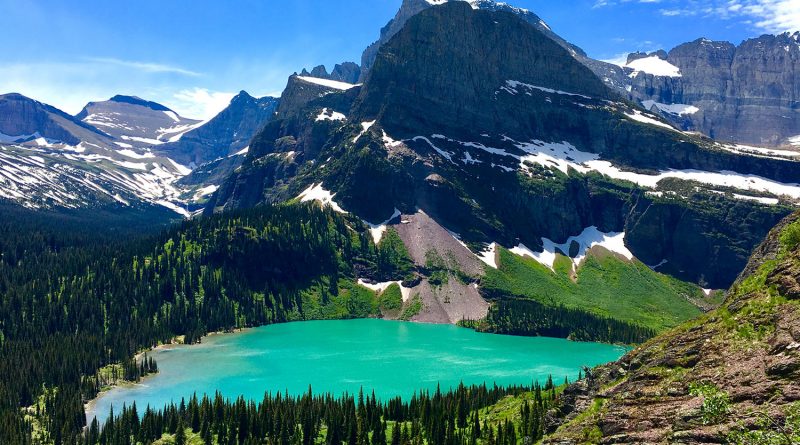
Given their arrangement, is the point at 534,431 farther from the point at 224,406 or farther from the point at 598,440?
the point at 224,406

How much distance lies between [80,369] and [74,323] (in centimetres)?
4550

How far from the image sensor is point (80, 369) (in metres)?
137

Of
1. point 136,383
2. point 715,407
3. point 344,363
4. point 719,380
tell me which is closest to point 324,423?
point 344,363

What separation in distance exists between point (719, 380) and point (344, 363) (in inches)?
4753

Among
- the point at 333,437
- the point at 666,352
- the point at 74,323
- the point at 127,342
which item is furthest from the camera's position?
the point at 74,323

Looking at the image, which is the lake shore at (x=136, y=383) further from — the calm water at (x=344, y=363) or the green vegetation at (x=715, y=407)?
the green vegetation at (x=715, y=407)

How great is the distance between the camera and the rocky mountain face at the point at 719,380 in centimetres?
3878

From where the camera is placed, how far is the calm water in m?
130

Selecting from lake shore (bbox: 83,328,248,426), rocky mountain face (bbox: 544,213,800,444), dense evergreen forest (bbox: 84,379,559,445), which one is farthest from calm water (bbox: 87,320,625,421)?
rocky mountain face (bbox: 544,213,800,444)

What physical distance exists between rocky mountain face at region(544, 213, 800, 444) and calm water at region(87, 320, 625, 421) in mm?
79992

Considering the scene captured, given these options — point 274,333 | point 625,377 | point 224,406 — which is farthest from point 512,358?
point 625,377

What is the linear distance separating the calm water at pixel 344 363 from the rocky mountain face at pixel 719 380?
80.0 m

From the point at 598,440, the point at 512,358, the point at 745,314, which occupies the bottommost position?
the point at 512,358

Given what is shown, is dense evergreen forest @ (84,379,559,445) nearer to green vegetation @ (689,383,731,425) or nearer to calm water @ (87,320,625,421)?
calm water @ (87,320,625,421)
